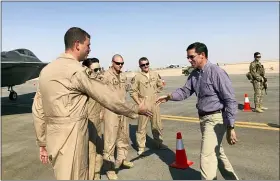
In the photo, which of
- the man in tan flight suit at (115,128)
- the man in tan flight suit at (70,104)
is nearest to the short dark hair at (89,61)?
the man in tan flight suit at (115,128)

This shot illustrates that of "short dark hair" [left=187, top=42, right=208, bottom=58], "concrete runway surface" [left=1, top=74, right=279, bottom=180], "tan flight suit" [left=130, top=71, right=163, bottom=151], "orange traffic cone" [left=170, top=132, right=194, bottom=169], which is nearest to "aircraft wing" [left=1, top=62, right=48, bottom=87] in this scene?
"concrete runway surface" [left=1, top=74, right=279, bottom=180]

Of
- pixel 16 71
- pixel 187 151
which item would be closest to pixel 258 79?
pixel 187 151

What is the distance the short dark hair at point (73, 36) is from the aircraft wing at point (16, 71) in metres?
13.6

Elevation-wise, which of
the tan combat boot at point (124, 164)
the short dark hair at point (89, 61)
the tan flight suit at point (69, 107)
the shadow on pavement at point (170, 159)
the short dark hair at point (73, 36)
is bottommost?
the shadow on pavement at point (170, 159)

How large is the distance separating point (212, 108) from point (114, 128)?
1.98 m

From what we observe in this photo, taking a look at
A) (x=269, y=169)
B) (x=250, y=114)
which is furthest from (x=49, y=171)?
(x=250, y=114)

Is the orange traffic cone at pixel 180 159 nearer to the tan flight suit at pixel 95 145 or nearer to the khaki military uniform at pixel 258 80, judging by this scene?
the tan flight suit at pixel 95 145

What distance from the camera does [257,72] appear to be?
11.0 metres

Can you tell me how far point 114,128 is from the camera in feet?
17.3

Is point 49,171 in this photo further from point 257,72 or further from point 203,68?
point 257,72

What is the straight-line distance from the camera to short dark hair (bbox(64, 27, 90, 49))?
2.95 meters

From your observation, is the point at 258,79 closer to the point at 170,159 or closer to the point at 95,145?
the point at 170,159

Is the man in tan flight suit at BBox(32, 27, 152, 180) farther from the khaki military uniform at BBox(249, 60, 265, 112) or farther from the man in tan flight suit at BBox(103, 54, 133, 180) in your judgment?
the khaki military uniform at BBox(249, 60, 265, 112)

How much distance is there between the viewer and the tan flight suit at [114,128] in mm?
5238
